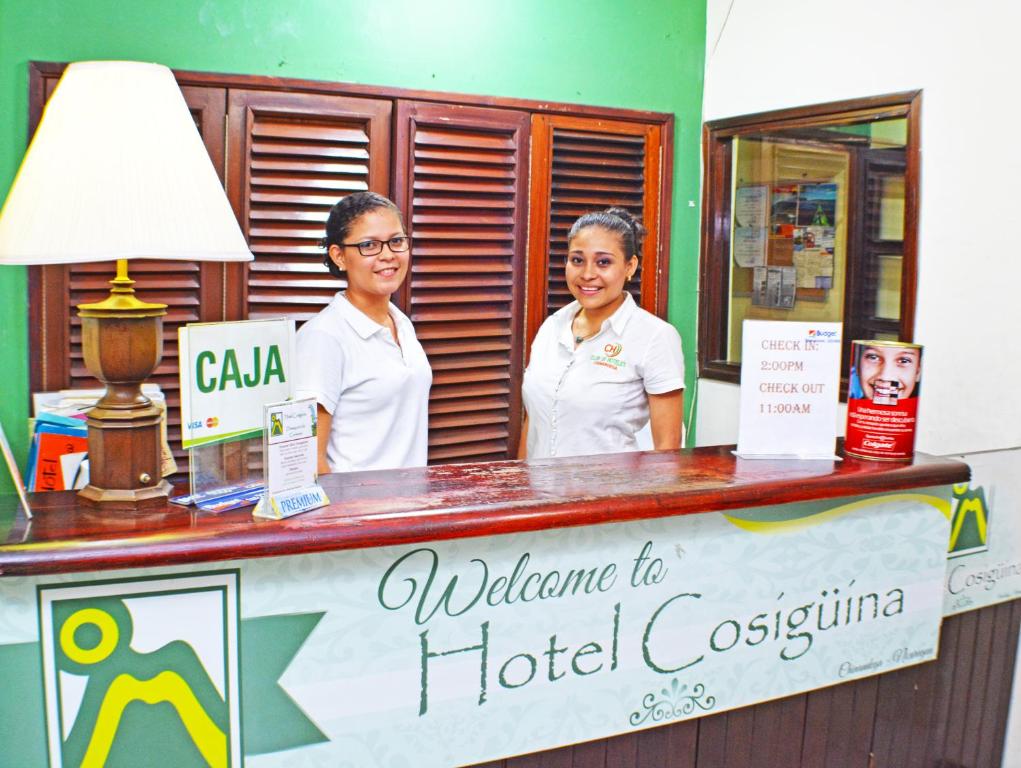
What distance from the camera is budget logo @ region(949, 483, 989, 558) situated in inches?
85.0

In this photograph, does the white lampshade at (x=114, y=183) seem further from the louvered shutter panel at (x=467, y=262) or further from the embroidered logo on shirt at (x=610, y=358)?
the louvered shutter panel at (x=467, y=262)

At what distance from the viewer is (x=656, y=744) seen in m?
1.80

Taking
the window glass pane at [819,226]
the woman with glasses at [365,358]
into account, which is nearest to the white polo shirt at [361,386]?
the woman with glasses at [365,358]

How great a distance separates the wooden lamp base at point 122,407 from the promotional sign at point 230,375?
95mm

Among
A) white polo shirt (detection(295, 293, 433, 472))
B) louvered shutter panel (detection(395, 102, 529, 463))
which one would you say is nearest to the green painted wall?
louvered shutter panel (detection(395, 102, 529, 463))

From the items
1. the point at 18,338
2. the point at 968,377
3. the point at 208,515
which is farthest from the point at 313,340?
the point at 968,377

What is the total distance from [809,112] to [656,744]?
7.06 ft

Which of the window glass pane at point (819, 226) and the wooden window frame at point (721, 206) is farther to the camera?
the wooden window frame at point (721, 206)

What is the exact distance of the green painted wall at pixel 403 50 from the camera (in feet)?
8.71

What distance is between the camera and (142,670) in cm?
142

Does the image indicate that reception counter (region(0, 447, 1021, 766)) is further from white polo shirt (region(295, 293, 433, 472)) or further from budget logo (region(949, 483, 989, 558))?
white polo shirt (region(295, 293, 433, 472))

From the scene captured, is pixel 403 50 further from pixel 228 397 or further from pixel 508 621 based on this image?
pixel 508 621

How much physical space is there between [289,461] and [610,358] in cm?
121

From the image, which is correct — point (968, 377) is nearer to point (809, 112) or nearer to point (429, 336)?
point (809, 112)
